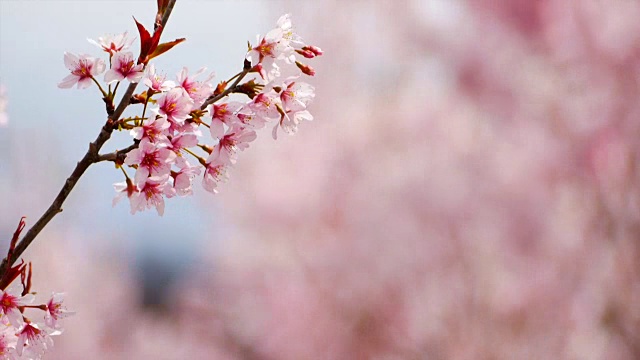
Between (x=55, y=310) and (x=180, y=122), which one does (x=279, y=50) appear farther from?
(x=55, y=310)

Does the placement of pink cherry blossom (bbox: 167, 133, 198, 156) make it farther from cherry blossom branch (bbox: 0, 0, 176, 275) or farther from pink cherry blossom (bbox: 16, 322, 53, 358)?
pink cherry blossom (bbox: 16, 322, 53, 358)

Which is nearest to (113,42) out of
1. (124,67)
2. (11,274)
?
(124,67)

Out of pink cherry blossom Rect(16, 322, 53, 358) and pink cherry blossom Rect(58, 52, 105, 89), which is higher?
pink cherry blossom Rect(58, 52, 105, 89)

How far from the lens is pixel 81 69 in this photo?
1.42 ft

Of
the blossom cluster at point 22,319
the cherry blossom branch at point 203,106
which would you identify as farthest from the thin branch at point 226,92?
the blossom cluster at point 22,319

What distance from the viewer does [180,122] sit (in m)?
0.40

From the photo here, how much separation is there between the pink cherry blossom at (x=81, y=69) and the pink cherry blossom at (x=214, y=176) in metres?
0.09

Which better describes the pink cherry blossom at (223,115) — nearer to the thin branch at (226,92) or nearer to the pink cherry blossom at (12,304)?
the thin branch at (226,92)

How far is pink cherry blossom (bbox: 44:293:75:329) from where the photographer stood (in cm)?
44

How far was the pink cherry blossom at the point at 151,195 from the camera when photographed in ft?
1.39

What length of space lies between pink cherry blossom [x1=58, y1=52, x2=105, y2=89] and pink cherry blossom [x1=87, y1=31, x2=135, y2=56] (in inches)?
0.4

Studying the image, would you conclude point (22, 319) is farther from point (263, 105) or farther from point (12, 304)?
point (263, 105)

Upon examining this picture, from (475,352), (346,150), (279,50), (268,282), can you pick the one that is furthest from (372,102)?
(279,50)

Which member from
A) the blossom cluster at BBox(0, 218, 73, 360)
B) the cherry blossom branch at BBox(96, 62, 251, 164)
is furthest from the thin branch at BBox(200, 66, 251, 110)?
the blossom cluster at BBox(0, 218, 73, 360)
